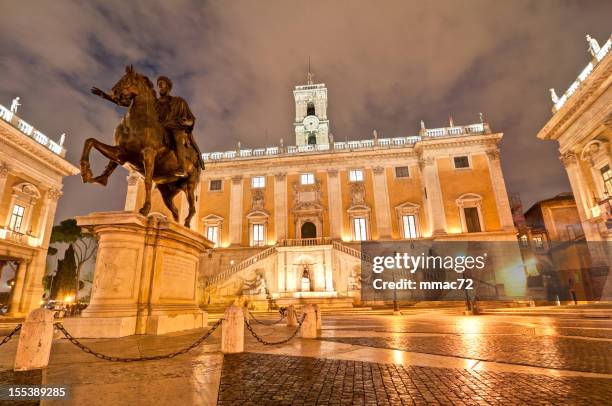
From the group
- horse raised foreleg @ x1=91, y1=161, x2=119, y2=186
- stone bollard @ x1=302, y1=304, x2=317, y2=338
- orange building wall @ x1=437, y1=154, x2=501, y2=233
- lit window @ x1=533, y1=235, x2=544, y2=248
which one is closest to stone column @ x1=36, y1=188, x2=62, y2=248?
horse raised foreleg @ x1=91, y1=161, x2=119, y2=186

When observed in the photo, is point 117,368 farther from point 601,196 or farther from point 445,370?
point 601,196

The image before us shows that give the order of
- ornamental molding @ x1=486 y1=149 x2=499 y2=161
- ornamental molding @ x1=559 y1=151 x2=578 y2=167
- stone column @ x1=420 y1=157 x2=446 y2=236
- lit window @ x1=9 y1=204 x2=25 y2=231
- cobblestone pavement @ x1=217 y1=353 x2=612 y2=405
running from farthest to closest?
ornamental molding @ x1=486 y1=149 x2=499 y2=161, stone column @ x1=420 y1=157 x2=446 y2=236, ornamental molding @ x1=559 y1=151 x2=578 y2=167, lit window @ x1=9 y1=204 x2=25 y2=231, cobblestone pavement @ x1=217 y1=353 x2=612 y2=405

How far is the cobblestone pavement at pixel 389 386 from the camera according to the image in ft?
8.09

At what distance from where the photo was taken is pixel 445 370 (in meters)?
3.49

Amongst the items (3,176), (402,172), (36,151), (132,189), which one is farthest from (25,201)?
(402,172)

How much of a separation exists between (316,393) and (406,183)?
98.2 ft

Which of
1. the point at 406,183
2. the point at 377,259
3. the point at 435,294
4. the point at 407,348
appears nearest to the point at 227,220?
the point at 377,259

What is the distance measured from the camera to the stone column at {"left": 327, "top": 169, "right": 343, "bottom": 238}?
29734 mm

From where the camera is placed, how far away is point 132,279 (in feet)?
18.8

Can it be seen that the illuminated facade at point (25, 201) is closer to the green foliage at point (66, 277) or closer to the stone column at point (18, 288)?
the stone column at point (18, 288)

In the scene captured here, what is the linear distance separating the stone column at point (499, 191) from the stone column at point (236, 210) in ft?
78.9

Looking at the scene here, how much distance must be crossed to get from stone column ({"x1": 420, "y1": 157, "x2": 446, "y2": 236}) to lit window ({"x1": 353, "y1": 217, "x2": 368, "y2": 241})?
6033 mm

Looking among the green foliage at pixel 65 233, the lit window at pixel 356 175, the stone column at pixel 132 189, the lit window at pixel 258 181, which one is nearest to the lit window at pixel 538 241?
the lit window at pixel 356 175

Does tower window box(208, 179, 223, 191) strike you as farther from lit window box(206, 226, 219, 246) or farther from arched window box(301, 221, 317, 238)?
arched window box(301, 221, 317, 238)
